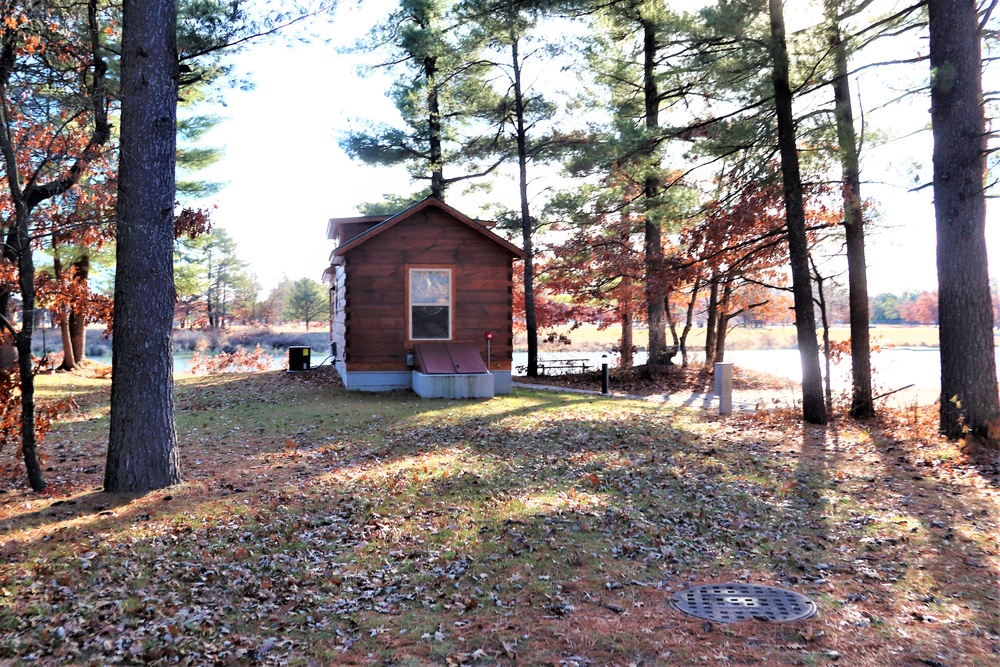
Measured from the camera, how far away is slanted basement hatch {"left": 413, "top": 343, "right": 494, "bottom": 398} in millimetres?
14758

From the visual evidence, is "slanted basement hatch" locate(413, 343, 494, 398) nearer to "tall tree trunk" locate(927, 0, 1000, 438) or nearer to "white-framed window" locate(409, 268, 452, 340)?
"white-framed window" locate(409, 268, 452, 340)

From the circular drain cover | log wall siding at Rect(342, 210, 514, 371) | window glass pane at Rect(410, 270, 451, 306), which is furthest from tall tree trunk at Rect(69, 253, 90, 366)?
the circular drain cover

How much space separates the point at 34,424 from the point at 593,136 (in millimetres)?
17096

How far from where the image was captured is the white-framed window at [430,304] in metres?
16.1

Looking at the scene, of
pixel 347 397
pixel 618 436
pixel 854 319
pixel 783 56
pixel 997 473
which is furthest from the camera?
pixel 347 397

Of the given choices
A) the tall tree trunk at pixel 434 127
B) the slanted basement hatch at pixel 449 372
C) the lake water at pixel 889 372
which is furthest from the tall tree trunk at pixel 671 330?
the tall tree trunk at pixel 434 127

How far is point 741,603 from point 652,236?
15840 mm

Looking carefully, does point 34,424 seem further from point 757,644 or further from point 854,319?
point 854,319

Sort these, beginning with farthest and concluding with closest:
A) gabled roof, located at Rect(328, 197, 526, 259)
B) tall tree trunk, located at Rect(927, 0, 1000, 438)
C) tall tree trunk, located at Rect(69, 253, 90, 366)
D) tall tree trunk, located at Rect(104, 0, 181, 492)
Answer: tall tree trunk, located at Rect(69, 253, 90, 366)
gabled roof, located at Rect(328, 197, 526, 259)
tall tree trunk, located at Rect(927, 0, 1000, 438)
tall tree trunk, located at Rect(104, 0, 181, 492)

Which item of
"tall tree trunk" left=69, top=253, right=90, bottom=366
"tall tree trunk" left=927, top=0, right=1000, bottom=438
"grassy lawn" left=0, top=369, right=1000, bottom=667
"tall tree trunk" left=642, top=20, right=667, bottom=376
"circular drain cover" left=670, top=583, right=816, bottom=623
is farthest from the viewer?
"tall tree trunk" left=69, top=253, right=90, bottom=366

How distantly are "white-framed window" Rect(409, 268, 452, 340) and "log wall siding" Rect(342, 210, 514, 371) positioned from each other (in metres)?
0.17

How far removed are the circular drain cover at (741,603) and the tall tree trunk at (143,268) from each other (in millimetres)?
5005

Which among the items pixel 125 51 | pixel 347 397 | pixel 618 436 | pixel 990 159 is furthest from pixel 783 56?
pixel 347 397

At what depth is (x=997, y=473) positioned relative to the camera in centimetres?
789
